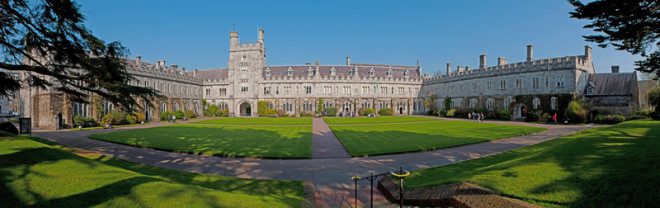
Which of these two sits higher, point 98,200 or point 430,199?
point 98,200

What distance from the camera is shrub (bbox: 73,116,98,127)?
100ft

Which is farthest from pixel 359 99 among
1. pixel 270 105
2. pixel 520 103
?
pixel 520 103

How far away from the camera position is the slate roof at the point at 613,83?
33.3 meters

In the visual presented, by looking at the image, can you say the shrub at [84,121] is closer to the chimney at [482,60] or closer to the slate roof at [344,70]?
the slate roof at [344,70]

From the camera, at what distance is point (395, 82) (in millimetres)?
61406

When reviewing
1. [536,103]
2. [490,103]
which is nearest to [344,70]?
[490,103]

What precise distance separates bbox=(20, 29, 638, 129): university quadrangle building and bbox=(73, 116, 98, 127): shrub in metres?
2.16

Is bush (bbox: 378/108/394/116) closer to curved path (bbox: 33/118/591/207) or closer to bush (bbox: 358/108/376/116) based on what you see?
bush (bbox: 358/108/376/116)

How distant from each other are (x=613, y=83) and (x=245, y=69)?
54.1m

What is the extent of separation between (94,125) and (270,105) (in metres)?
29.0

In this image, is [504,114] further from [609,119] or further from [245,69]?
[245,69]

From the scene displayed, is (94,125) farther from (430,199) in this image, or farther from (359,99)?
(359,99)

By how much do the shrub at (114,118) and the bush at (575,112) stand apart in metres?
49.4

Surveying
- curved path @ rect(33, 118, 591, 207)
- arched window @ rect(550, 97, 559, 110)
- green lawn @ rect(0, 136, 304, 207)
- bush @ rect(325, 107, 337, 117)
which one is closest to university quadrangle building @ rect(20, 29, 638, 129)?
arched window @ rect(550, 97, 559, 110)
